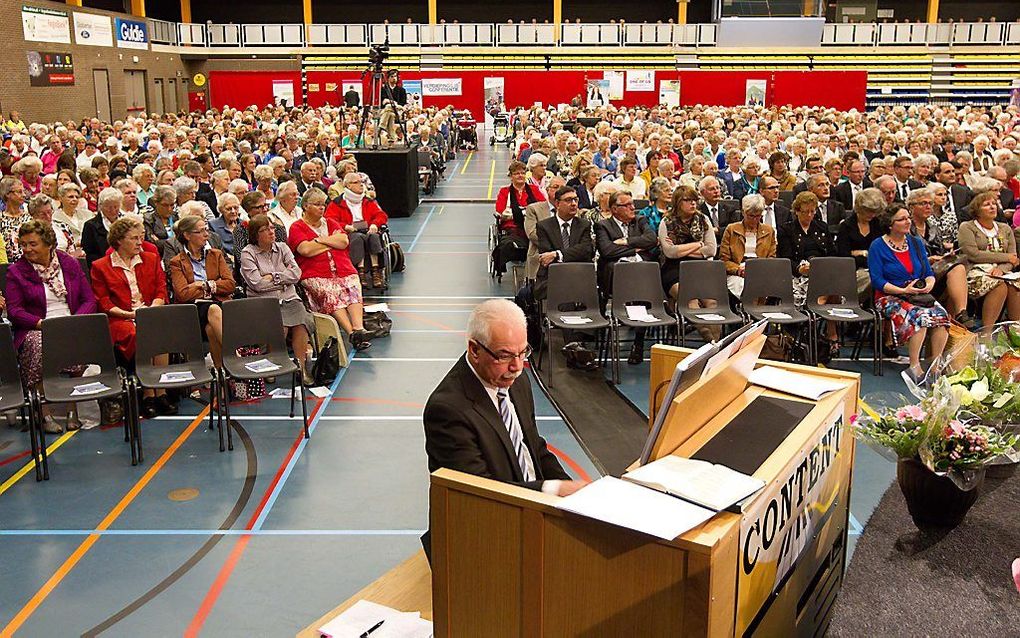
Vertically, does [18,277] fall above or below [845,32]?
→ below

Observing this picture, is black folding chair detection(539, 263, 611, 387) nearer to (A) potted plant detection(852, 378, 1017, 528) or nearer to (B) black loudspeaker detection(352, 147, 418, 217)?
(A) potted plant detection(852, 378, 1017, 528)

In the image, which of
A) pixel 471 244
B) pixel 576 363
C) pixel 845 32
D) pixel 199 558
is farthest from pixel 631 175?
pixel 845 32

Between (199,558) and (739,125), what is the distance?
59.1 ft

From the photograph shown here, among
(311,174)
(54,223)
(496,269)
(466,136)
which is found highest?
(466,136)

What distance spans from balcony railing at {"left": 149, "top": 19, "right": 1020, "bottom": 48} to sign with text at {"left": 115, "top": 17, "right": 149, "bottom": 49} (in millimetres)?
3012

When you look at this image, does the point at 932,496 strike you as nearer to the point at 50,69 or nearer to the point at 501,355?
the point at 501,355

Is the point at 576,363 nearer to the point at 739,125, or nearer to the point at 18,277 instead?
the point at 18,277

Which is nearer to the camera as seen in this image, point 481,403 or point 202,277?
point 481,403

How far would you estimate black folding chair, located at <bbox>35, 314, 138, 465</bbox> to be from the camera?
20.0ft

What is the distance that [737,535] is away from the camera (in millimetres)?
2156

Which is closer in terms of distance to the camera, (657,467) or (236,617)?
(657,467)

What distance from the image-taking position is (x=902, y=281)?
25.4 ft

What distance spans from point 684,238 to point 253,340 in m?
3.90

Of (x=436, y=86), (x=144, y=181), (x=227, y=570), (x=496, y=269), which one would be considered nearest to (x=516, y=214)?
(x=496, y=269)
